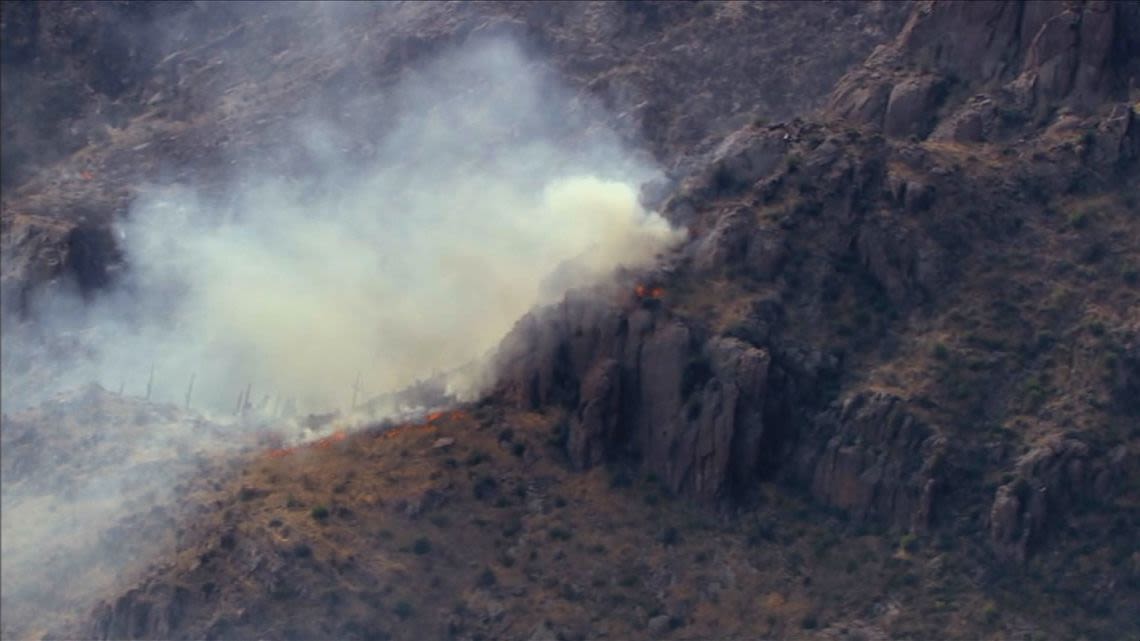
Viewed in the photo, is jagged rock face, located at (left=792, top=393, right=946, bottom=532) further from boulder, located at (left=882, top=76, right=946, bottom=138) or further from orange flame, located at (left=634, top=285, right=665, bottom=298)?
boulder, located at (left=882, top=76, right=946, bottom=138)

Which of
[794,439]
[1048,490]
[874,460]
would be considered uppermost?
[794,439]

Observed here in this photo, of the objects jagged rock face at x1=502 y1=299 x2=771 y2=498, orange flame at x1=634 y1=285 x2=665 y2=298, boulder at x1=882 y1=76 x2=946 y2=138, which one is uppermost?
boulder at x1=882 y1=76 x2=946 y2=138

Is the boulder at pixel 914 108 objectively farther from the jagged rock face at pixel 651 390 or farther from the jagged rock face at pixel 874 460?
the jagged rock face at pixel 874 460

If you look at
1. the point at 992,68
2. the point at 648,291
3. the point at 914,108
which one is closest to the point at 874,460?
the point at 648,291

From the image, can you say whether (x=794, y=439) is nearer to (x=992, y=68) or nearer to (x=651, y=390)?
(x=651, y=390)

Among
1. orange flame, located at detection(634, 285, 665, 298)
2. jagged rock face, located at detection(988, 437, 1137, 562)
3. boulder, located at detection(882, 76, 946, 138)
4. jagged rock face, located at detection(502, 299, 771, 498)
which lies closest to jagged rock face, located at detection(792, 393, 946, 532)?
jagged rock face, located at detection(502, 299, 771, 498)

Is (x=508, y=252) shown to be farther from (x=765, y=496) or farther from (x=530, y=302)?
(x=765, y=496)

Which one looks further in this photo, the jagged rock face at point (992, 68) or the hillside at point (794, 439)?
the jagged rock face at point (992, 68)

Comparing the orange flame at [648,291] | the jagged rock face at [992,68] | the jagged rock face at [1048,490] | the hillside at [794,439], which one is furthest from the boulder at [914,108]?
the jagged rock face at [1048,490]
